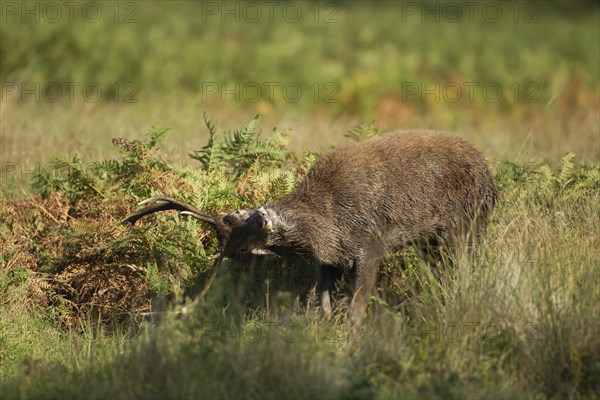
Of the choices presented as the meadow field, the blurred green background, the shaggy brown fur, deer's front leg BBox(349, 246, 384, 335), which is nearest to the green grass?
the meadow field

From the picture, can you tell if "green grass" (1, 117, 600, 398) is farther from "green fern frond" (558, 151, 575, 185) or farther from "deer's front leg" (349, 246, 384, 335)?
"deer's front leg" (349, 246, 384, 335)

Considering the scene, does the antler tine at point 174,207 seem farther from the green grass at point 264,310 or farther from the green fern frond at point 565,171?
the green fern frond at point 565,171

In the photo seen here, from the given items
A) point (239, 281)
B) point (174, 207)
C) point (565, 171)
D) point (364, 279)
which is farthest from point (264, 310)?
point (565, 171)

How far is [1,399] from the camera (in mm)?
6453

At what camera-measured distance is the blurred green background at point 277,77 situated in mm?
13711

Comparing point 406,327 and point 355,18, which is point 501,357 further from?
point 355,18

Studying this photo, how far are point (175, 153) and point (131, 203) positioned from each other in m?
1.31

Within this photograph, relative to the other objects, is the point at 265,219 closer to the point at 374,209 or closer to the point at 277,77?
the point at 374,209

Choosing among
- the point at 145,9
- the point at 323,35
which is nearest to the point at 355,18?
the point at 323,35

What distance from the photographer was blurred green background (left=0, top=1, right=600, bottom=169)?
13711 mm

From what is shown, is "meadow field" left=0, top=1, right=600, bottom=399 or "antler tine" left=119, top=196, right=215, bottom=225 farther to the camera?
"antler tine" left=119, top=196, right=215, bottom=225

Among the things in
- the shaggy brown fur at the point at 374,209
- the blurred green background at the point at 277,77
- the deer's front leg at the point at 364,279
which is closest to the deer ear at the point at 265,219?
the shaggy brown fur at the point at 374,209

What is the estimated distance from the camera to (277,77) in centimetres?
1955

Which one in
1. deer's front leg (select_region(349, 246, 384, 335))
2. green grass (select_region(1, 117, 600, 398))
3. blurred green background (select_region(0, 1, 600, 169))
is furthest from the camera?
blurred green background (select_region(0, 1, 600, 169))
